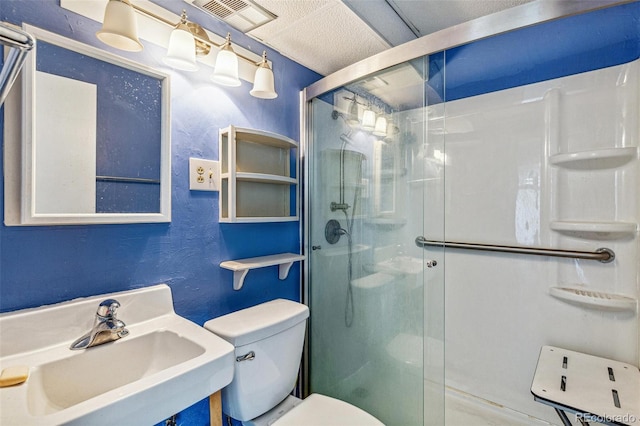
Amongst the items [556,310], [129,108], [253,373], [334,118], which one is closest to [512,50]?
[334,118]

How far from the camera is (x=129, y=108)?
3.45 feet

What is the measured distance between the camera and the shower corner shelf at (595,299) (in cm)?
125

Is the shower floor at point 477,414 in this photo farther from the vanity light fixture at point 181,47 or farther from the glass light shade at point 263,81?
the vanity light fixture at point 181,47

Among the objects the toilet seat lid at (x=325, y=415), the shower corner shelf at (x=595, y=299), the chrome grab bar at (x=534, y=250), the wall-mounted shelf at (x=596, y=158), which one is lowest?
the toilet seat lid at (x=325, y=415)

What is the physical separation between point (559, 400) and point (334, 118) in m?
1.52

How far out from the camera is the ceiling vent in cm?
120

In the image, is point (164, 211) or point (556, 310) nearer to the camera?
point (164, 211)

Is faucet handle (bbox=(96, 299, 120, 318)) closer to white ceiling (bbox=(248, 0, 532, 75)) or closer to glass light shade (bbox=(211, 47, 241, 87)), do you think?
glass light shade (bbox=(211, 47, 241, 87))

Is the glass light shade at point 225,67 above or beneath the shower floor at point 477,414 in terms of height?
above

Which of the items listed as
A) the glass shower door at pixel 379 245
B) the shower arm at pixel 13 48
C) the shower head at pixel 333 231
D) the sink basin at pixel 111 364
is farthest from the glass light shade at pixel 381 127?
the shower arm at pixel 13 48

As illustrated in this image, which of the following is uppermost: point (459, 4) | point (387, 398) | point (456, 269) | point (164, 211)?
point (459, 4)

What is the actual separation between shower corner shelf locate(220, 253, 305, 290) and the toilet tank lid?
0.15m

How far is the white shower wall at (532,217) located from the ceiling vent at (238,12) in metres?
0.89

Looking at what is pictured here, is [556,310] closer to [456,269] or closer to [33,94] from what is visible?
[456,269]
